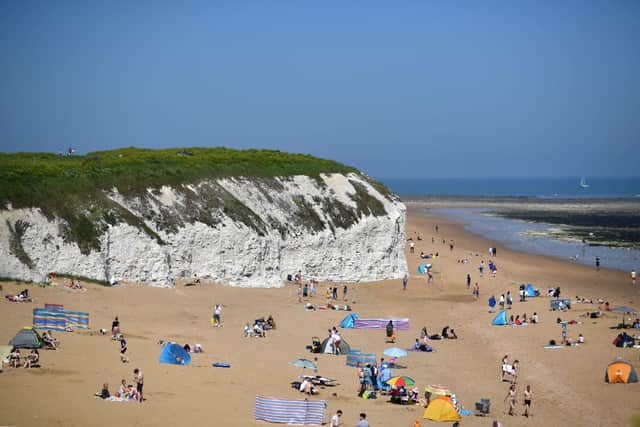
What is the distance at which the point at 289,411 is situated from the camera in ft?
77.5

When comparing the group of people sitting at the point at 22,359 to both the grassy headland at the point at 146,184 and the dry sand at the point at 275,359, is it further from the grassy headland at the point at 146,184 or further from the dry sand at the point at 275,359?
the grassy headland at the point at 146,184

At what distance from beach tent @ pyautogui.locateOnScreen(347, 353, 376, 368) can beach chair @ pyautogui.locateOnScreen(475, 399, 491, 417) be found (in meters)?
5.19

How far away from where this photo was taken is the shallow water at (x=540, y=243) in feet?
222

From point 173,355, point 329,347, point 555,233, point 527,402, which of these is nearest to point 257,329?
point 329,347

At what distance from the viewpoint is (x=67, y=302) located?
115 ft

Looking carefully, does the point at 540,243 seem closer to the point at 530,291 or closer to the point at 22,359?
the point at 530,291

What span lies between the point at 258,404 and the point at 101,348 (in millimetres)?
7967

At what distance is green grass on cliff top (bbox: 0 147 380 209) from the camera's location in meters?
40.8

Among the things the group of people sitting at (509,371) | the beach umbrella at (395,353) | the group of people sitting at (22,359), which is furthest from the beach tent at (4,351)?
the group of people sitting at (509,371)

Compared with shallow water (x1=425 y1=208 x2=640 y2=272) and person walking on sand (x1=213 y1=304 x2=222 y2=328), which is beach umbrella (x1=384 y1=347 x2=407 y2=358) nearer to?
person walking on sand (x1=213 y1=304 x2=222 y2=328)

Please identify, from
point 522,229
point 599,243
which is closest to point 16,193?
point 599,243

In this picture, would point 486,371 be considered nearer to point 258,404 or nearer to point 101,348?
point 258,404

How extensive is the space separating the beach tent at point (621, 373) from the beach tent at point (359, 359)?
28.6 ft

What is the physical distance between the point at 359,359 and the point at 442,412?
6.19m
